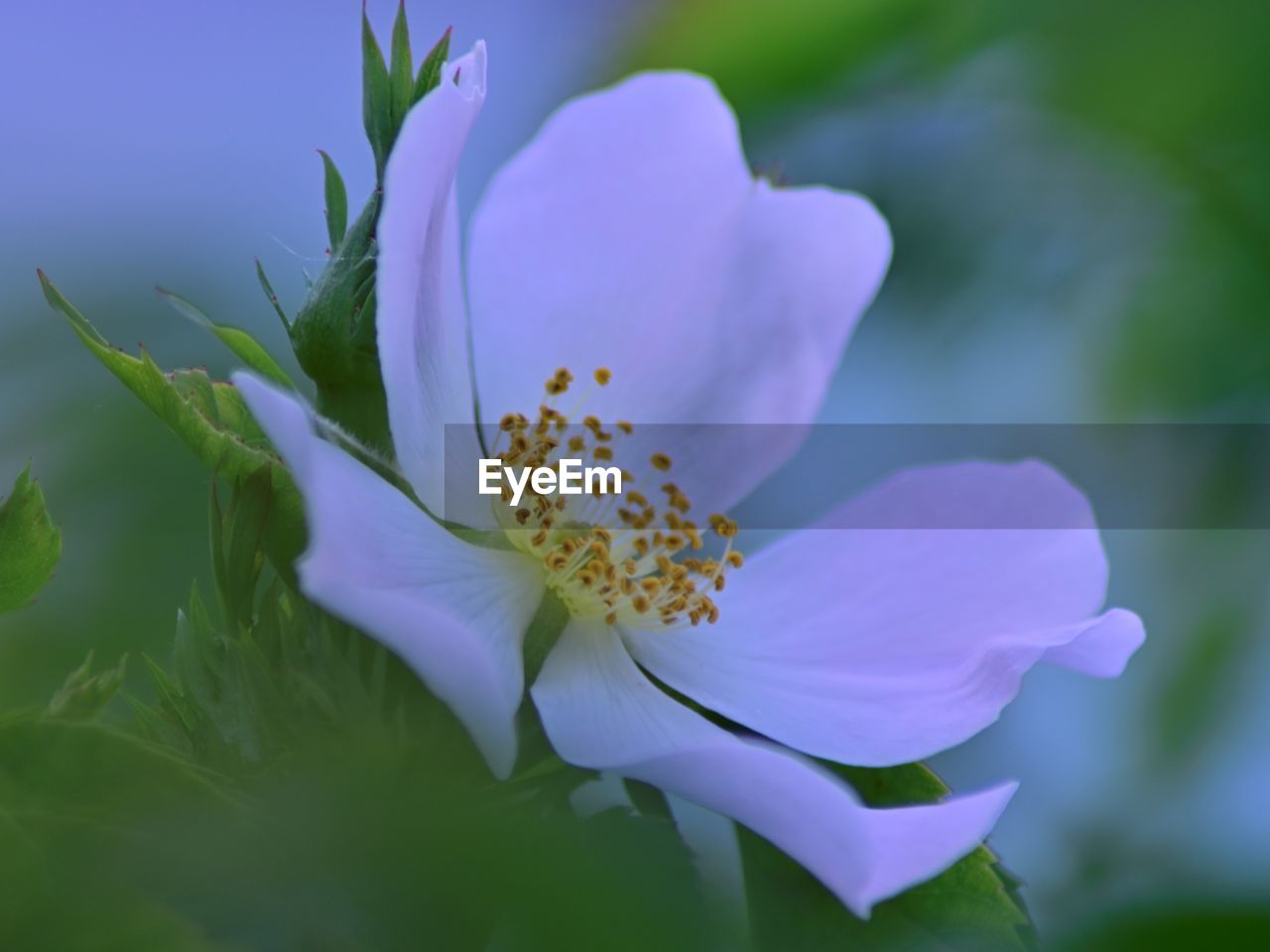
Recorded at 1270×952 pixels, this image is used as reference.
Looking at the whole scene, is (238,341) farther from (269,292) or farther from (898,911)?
(898,911)

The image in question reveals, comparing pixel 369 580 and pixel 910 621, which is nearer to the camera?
pixel 369 580

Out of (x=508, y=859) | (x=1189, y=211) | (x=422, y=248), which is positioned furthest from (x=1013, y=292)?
(x=508, y=859)

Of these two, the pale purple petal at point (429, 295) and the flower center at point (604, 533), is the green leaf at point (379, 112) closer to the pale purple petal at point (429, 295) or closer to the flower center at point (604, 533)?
the pale purple petal at point (429, 295)

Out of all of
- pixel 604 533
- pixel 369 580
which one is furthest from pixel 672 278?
pixel 369 580

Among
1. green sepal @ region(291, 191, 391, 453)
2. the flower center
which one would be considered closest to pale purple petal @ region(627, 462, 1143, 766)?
the flower center

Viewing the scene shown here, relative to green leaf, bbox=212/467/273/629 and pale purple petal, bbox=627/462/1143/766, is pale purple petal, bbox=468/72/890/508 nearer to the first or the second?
pale purple petal, bbox=627/462/1143/766

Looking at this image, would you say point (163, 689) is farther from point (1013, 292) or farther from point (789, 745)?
point (1013, 292)
